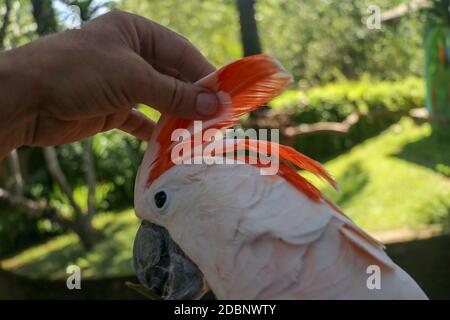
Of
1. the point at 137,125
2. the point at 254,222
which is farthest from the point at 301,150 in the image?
the point at 254,222

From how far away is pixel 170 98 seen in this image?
40.1 inches

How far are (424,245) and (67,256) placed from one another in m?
2.84

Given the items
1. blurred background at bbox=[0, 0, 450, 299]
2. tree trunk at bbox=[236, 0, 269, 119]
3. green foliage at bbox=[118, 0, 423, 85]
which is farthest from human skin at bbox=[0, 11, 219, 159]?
green foliage at bbox=[118, 0, 423, 85]

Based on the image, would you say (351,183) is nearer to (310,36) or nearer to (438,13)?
(438,13)

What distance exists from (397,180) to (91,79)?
5.00 metres

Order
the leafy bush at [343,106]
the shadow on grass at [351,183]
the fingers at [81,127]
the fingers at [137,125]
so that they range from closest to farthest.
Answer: the fingers at [81,127] < the fingers at [137,125] < the shadow on grass at [351,183] < the leafy bush at [343,106]

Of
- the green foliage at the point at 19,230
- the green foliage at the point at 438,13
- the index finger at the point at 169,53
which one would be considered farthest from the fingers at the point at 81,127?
the green foliage at the point at 438,13

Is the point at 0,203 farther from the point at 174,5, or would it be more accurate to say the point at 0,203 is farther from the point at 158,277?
the point at 174,5

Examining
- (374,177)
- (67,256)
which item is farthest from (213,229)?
(374,177)

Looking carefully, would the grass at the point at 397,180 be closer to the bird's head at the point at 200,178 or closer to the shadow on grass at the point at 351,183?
the shadow on grass at the point at 351,183

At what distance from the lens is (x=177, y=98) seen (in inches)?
40.1

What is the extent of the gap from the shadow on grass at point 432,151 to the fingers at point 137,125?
484cm

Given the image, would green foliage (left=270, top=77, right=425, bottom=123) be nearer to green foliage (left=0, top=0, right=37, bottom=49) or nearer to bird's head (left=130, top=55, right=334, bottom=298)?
green foliage (left=0, top=0, right=37, bottom=49)

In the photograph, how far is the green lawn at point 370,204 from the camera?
4602 mm
